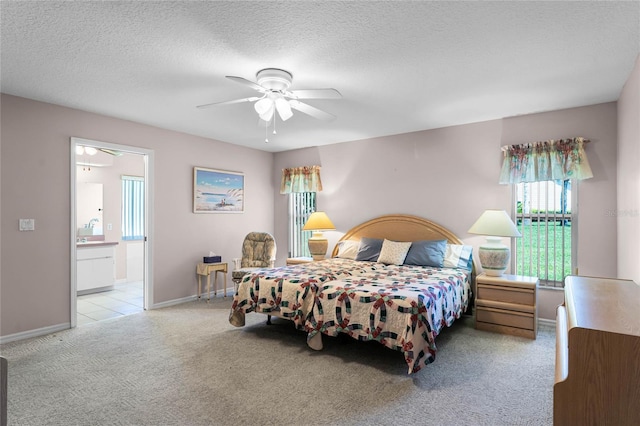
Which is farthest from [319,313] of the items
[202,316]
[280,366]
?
[202,316]

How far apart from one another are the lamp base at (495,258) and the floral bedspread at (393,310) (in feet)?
1.72

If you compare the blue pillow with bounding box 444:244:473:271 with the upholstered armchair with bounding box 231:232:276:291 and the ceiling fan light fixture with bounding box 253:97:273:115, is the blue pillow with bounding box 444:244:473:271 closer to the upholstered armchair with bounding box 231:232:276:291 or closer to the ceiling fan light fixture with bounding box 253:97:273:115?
the upholstered armchair with bounding box 231:232:276:291

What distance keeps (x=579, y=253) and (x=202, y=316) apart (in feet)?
14.4

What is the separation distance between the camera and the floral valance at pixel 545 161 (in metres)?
3.68

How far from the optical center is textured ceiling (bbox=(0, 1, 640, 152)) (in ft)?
6.73

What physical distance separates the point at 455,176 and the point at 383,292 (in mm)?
2384

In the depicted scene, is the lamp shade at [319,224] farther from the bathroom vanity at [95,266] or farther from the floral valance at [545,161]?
the bathroom vanity at [95,266]

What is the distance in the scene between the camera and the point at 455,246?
4.39 m


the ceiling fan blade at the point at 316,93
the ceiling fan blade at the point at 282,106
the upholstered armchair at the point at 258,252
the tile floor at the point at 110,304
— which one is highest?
the ceiling fan blade at the point at 316,93

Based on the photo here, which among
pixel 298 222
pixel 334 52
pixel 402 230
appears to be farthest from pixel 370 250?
pixel 334 52

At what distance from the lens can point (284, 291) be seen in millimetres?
3418

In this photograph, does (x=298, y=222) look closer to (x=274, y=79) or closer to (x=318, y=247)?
(x=318, y=247)

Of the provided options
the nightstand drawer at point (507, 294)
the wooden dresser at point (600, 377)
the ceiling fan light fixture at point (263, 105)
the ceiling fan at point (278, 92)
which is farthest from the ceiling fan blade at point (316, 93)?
the nightstand drawer at point (507, 294)

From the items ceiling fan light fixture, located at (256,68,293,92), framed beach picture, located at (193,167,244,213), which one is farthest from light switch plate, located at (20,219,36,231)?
ceiling fan light fixture, located at (256,68,293,92)
